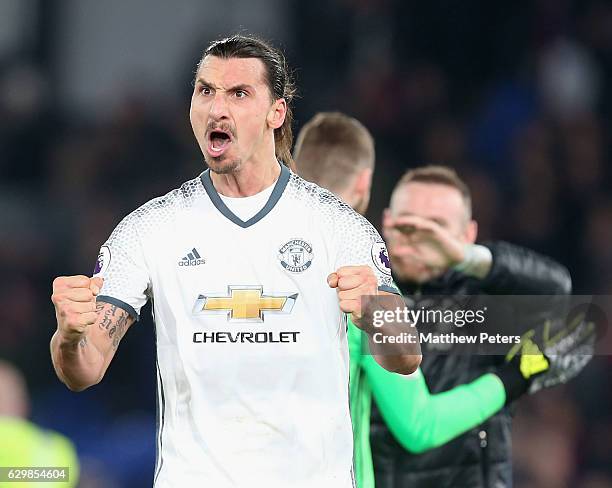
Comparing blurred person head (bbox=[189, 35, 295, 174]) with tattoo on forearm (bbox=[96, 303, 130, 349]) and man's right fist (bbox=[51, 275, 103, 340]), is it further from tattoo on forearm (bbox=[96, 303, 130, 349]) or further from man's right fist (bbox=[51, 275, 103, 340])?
man's right fist (bbox=[51, 275, 103, 340])

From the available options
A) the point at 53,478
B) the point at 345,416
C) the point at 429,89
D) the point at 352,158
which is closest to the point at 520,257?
the point at 352,158

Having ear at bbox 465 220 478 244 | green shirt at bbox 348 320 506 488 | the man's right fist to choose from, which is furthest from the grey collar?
ear at bbox 465 220 478 244

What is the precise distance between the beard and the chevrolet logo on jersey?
33 centimetres

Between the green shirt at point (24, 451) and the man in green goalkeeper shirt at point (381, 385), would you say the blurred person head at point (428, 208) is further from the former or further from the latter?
the green shirt at point (24, 451)

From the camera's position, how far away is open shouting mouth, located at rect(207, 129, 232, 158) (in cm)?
342

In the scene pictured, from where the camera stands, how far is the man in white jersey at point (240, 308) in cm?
332

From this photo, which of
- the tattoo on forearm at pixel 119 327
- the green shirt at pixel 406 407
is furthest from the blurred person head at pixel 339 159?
the tattoo on forearm at pixel 119 327

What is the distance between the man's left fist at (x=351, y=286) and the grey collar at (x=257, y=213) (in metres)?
0.44

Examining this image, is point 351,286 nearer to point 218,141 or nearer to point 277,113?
point 218,141

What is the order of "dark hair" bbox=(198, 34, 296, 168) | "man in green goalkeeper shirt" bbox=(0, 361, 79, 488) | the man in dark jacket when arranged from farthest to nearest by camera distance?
"man in green goalkeeper shirt" bbox=(0, 361, 79, 488) → the man in dark jacket → "dark hair" bbox=(198, 34, 296, 168)

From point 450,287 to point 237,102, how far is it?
56.6 inches

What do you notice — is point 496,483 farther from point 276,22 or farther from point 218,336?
point 276,22

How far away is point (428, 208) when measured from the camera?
15.3 ft

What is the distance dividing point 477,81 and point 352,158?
4.68 meters
